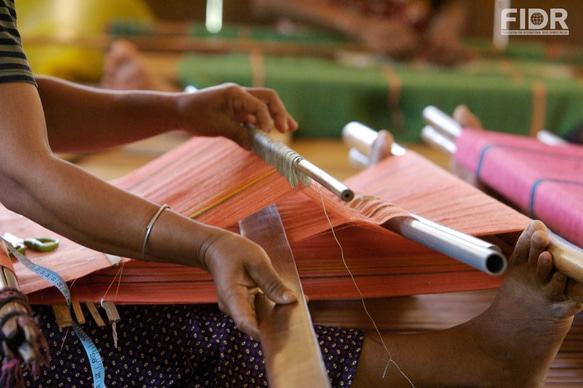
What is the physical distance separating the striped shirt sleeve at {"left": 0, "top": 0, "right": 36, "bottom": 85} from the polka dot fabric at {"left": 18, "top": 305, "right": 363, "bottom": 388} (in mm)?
333

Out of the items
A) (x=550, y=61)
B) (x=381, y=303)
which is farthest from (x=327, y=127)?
(x=381, y=303)

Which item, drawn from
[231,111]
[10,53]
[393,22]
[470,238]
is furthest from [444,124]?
[393,22]

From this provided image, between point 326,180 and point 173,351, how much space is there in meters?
0.39

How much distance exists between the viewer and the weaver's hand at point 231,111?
1419 millimetres

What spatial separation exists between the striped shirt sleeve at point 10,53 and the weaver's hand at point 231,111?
464 millimetres

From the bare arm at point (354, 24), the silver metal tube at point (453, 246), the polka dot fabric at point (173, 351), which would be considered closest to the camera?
the silver metal tube at point (453, 246)

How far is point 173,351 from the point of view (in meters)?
1.10

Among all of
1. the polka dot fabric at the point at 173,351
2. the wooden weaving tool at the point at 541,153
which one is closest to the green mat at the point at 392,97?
the wooden weaving tool at the point at 541,153

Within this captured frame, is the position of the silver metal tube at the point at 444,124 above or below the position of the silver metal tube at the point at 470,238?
below

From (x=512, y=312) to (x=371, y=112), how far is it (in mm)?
2584

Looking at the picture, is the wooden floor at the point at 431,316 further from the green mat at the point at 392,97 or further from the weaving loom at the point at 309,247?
the green mat at the point at 392,97

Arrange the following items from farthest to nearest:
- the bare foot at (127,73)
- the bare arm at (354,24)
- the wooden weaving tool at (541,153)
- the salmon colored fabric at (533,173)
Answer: the bare arm at (354,24)
the bare foot at (127,73)
the salmon colored fabric at (533,173)
the wooden weaving tool at (541,153)

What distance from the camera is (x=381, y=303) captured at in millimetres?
1312

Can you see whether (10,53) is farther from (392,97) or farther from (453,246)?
(392,97)
